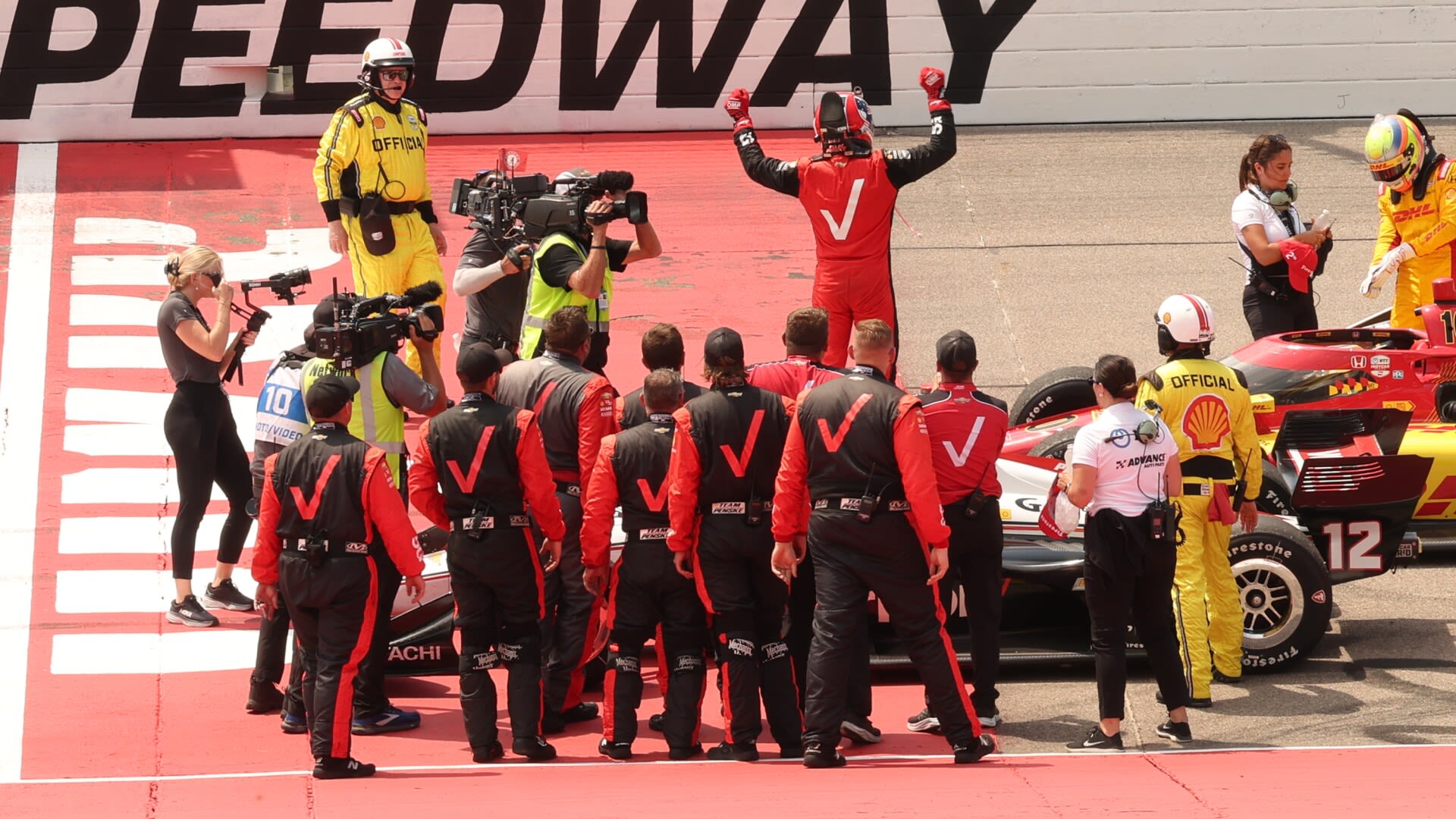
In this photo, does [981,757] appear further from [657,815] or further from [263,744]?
[263,744]

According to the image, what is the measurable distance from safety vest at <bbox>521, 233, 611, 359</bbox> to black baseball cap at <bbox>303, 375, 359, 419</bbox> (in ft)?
6.53

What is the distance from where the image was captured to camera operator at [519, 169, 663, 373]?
893cm

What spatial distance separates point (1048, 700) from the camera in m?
7.95

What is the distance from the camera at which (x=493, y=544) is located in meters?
7.27

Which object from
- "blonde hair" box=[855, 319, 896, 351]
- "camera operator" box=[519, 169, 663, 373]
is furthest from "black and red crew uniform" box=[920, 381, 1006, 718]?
"camera operator" box=[519, 169, 663, 373]

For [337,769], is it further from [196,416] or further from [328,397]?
[196,416]

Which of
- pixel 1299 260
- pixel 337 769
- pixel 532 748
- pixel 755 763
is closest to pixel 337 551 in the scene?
pixel 337 769

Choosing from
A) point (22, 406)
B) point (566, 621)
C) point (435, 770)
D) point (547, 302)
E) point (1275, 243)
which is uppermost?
point (1275, 243)

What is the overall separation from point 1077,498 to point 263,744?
3555mm

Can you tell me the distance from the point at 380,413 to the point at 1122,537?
133 inches

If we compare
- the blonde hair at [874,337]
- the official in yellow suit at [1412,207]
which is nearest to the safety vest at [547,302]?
the blonde hair at [874,337]

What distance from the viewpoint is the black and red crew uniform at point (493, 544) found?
726 centimetres

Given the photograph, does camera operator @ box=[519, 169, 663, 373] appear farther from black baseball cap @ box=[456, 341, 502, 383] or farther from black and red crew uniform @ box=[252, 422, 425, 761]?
black and red crew uniform @ box=[252, 422, 425, 761]

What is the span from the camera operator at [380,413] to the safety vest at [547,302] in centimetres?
81
